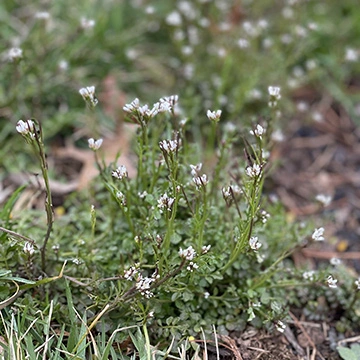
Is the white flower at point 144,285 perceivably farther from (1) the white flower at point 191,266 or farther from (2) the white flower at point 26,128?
(2) the white flower at point 26,128

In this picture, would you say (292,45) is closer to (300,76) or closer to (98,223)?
(300,76)

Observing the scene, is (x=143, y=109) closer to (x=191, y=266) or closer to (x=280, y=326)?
(x=191, y=266)

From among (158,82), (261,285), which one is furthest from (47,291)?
(158,82)

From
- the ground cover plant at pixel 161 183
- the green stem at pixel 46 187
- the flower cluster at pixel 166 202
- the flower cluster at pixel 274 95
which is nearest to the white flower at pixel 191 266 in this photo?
the ground cover plant at pixel 161 183

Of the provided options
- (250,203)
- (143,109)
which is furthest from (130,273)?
(143,109)

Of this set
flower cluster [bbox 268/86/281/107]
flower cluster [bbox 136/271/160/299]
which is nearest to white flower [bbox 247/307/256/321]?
flower cluster [bbox 136/271/160/299]

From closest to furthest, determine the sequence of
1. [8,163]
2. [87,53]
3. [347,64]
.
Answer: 1. [8,163]
2. [87,53]
3. [347,64]

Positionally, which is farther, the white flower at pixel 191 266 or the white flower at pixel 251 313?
the white flower at pixel 251 313
